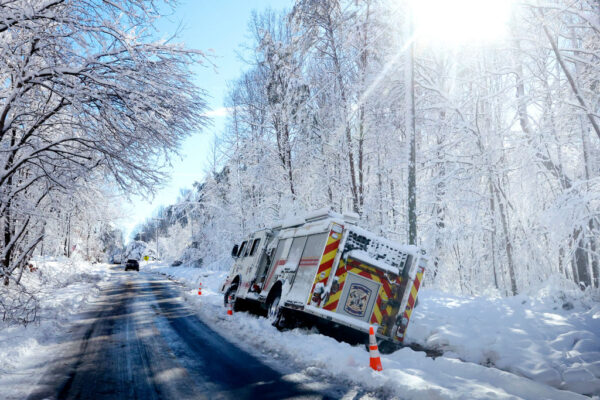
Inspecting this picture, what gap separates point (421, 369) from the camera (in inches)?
227

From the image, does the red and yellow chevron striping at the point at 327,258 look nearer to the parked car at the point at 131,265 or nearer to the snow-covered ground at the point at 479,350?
the snow-covered ground at the point at 479,350

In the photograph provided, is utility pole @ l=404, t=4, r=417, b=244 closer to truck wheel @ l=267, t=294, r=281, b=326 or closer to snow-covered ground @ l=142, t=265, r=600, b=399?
snow-covered ground @ l=142, t=265, r=600, b=399

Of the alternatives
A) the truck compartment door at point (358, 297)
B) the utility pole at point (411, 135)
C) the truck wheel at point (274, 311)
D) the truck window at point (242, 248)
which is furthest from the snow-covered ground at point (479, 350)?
the truck window at point (242, 248)

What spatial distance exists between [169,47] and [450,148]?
10231 mm

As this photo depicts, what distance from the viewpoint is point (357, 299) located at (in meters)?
7.99

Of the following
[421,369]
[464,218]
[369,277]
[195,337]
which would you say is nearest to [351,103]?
[464,218]

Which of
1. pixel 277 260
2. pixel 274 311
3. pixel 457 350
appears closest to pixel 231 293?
pixel 277 260

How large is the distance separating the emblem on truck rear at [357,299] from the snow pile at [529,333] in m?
1.63

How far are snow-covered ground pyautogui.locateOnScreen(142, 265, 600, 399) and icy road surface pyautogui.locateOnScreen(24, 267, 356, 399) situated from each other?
1.86 ft

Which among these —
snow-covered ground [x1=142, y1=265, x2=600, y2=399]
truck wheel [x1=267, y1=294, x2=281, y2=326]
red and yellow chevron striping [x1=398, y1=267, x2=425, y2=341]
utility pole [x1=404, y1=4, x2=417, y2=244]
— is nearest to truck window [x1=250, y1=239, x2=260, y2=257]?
snow-covered ground [x1=142, y1=265, x2=600, y2=399]

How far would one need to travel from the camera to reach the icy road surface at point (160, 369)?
493 cm

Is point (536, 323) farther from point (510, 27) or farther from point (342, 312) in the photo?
point (510, 27)

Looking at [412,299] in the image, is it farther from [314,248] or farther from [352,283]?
[314,248]

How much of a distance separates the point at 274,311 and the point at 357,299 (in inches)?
94.0
